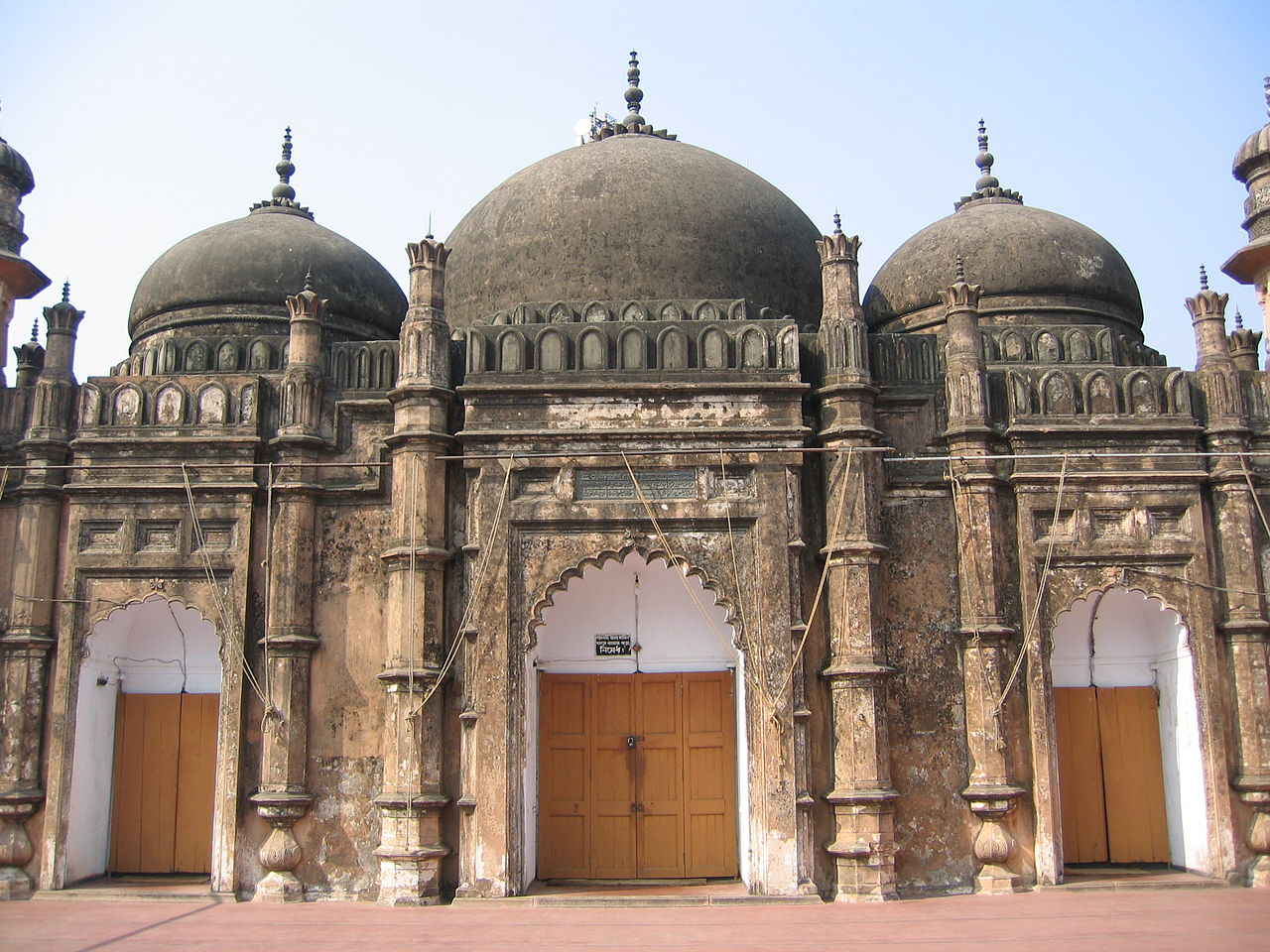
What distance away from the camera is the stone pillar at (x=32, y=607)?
34.9ft

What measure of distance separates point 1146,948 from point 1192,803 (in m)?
3.12

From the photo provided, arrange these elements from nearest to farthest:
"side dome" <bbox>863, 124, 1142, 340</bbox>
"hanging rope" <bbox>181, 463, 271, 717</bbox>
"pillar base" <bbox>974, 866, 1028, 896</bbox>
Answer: "pillar base" <bbox>974, 866, 1028, 896</bbox>
"hanging rope" <bbox>181, 463, 271, 717</bbox>
"side dome" <bbox>863, 124, 1142, 340</bbox>

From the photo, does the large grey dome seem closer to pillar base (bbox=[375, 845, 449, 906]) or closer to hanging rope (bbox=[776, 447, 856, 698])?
hanging rope (bbox=[776, 447, 856, 698])

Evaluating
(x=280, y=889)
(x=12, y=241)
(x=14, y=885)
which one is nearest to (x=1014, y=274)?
(x=280, y=889)

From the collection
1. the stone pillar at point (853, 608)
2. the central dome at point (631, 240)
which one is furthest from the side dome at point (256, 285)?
the stone pillar at point (853, 608)

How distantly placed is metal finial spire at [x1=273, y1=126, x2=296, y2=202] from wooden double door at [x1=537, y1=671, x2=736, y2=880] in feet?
25.1

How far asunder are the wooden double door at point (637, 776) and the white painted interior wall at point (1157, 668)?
136 inches

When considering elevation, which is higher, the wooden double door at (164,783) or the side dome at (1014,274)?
the side dome at (1014,274)

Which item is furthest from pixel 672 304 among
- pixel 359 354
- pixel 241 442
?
pixel 241 442

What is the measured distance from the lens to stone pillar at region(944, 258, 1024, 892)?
1035 cm

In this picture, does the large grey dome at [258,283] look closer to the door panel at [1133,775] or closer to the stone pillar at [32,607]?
the stone pillar at [32,607]

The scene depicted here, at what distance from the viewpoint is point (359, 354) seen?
37.9 feet

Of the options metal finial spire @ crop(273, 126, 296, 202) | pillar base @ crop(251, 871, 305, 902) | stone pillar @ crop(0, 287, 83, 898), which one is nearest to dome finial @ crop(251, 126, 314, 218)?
metal finial spire @ crop(273, 126, 296, 202)

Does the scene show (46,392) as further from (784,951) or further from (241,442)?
(784,951)
